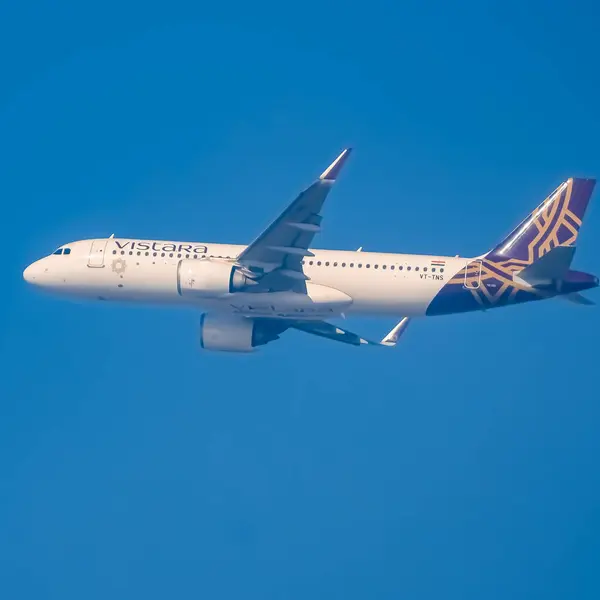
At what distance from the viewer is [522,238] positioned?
53844mm

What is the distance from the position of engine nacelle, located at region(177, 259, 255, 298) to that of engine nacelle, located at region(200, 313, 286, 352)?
4815 mm

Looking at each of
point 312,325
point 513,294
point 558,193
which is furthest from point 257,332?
point 558,193

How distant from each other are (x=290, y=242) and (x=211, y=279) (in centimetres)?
453

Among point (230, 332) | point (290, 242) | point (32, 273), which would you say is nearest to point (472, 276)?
point (290, 242)

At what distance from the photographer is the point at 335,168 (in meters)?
44.8

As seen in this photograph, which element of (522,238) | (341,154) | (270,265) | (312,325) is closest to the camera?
(341,154)

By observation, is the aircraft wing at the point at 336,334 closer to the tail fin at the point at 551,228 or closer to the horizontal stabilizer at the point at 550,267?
the tail fin at the point at 551,228

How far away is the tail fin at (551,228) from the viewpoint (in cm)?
5328

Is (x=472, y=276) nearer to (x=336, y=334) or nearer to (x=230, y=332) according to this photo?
(x=336, y=334)

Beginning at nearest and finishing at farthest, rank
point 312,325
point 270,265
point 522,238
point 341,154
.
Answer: point 341,154 → point 270,265 → point 522,238 → point 312,325

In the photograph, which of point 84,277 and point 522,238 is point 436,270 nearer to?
point 522,238

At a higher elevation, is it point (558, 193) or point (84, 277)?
point (558, 193)

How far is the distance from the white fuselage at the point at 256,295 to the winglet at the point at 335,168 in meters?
8.75

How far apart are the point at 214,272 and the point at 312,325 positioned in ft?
33.8
